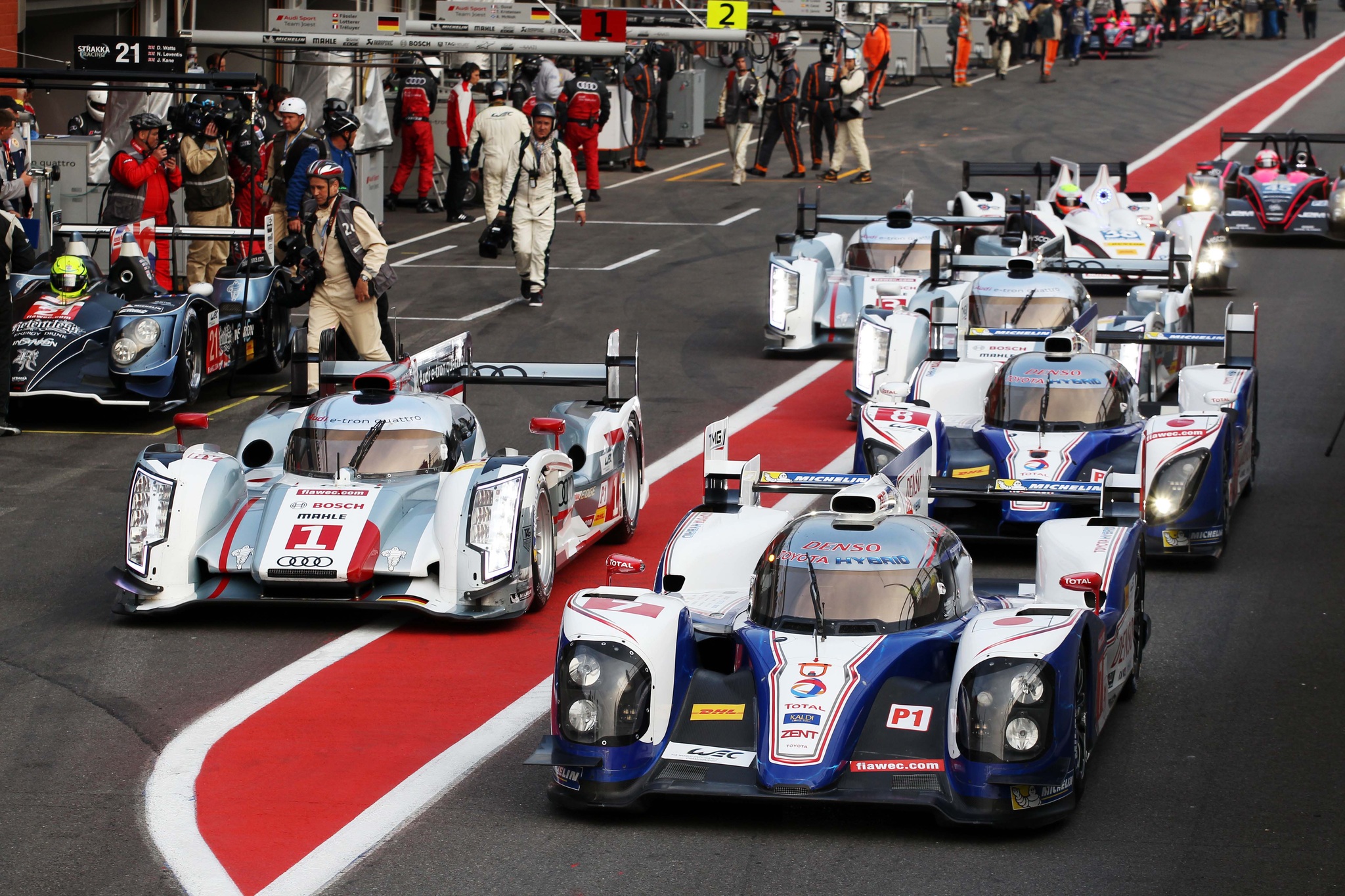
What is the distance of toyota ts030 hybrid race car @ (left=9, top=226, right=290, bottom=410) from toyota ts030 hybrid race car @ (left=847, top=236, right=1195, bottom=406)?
507cm

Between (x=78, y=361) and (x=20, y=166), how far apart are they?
555 centimetres

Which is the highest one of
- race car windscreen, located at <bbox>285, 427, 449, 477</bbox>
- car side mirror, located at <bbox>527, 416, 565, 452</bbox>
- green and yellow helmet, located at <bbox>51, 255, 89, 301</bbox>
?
green and yellow helmet, located at <bbox>51, 255, 89, 301</bbox>

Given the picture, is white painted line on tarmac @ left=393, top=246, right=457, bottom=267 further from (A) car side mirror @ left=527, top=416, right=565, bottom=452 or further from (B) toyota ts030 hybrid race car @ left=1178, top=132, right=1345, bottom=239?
(A) car side mirror @ left=527, top=416, right=565, bottom=452

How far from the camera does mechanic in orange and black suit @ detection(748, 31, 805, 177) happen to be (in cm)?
3198

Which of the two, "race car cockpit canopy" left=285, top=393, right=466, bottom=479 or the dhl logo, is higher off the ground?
"race car cockpit canopy" left=285, top=393, right=466, bottom=479

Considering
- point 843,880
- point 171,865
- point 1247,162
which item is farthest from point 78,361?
point 1247,162

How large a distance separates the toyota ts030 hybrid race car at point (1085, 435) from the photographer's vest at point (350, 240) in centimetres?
379

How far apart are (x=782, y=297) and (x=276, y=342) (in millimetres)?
5173

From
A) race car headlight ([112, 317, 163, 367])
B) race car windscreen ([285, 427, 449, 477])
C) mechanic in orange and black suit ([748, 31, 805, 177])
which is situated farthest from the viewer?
mechanic in orange and black suit ([748, 31, 805, 177])

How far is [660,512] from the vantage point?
13.9 m

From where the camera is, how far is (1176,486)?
40.2ft

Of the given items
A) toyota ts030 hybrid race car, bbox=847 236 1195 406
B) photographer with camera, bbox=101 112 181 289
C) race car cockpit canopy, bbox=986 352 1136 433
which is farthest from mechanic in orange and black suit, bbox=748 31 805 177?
race car cockpit canopy, bbox=986 352 1136 433

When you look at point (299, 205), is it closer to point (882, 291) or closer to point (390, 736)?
point (882, 291)

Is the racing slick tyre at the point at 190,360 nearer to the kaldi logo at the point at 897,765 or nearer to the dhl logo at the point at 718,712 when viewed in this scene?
the dhl logo at the point at 718,712
